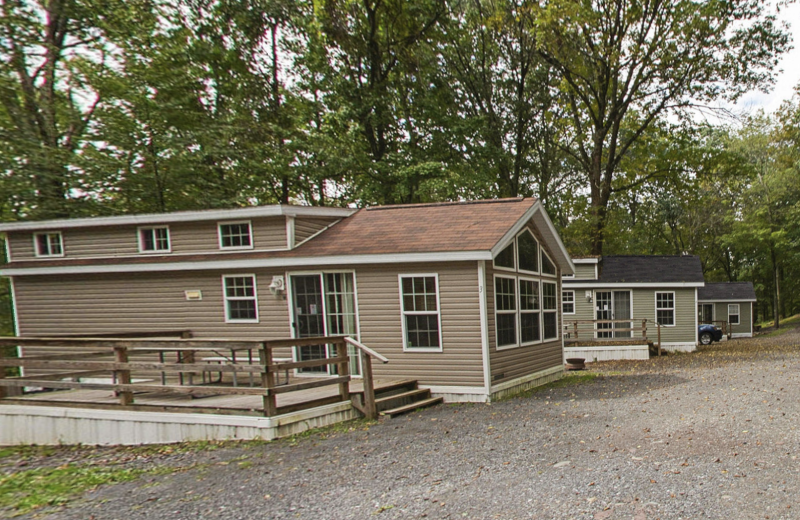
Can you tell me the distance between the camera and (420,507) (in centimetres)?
464

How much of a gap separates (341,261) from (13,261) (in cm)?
839

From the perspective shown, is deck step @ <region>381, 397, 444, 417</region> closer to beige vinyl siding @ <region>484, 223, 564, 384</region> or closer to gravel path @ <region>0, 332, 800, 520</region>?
gravel path @ <region>0, 332, 800, 520</region>

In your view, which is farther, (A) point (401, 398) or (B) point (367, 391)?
(A) point (401, 398)

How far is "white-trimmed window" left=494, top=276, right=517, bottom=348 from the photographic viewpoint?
1026 cm

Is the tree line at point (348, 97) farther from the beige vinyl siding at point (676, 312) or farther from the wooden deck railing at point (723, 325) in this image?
the wooden deck railing at point (723, 325)

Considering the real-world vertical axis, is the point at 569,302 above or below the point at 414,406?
below

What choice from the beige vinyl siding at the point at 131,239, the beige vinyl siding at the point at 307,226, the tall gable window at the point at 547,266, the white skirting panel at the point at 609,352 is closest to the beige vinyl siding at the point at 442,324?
the beige vinyl siding at the point at 307,226

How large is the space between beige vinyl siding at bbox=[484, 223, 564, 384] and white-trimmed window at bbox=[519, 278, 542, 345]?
7.6 inches

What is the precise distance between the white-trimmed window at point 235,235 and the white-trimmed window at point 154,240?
1418 mm

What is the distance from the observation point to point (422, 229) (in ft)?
35.0

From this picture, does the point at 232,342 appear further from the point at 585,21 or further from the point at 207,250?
the point at 585,21

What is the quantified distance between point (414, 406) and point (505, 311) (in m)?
2.87

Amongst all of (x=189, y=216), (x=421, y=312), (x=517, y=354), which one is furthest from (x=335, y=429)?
(x=189, y=216)

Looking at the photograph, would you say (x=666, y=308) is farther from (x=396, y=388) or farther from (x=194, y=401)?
(x=194, y=401)
